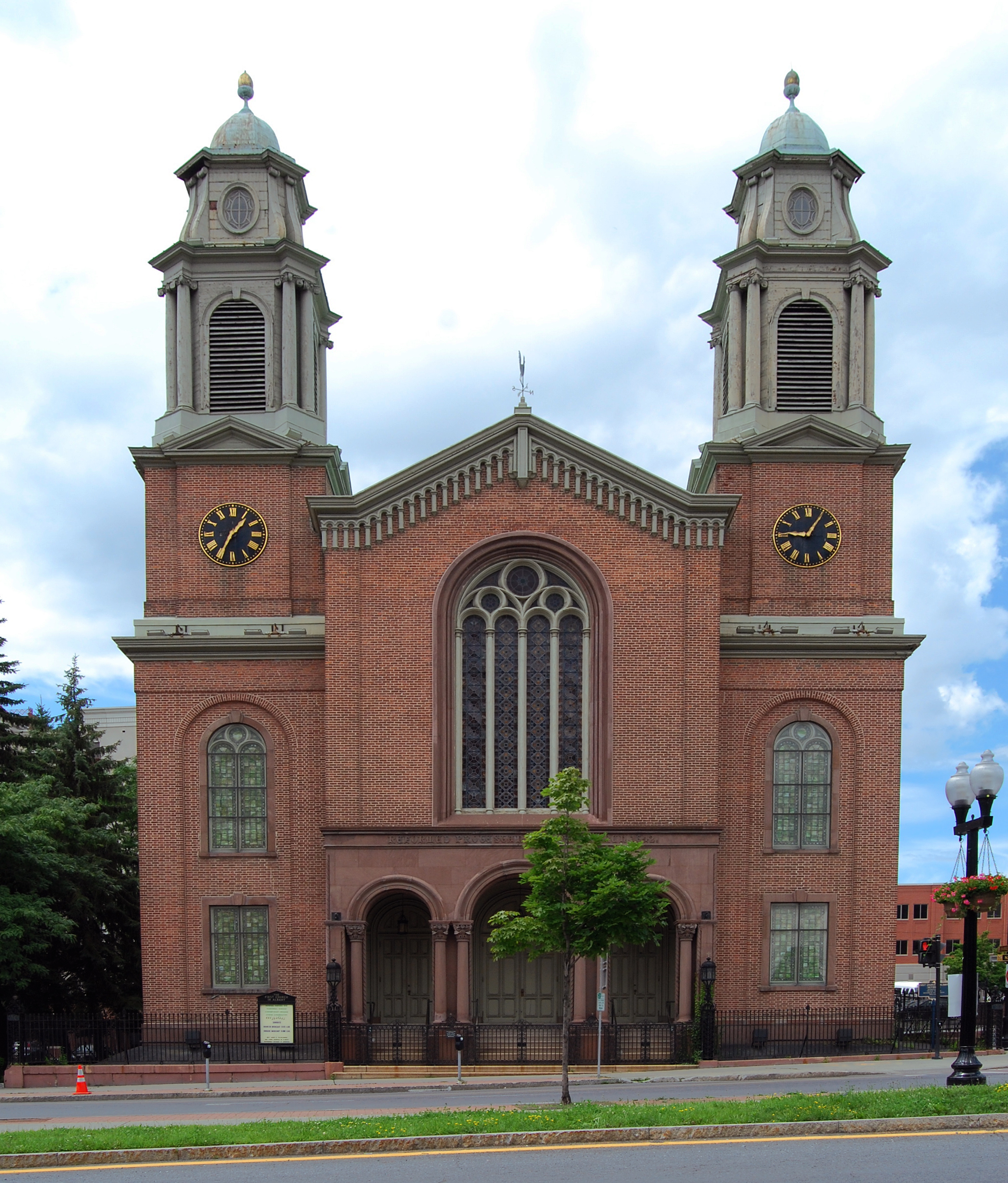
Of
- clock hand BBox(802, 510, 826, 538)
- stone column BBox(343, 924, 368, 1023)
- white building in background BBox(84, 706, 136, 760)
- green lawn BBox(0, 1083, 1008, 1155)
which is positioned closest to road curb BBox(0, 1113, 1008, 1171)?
green lawn BBox(0, 1083, 1008, 1155)

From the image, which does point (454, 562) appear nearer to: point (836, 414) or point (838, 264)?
point (836, 414)

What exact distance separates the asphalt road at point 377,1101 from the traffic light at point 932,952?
7.26 feet

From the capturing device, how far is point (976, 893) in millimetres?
18500

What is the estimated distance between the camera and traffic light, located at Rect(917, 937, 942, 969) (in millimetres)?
27953

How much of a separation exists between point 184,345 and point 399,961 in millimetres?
16599

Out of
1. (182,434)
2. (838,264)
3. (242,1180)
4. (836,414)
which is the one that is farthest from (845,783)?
(242,1180)

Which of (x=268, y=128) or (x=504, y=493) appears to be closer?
(x=504, y=493)

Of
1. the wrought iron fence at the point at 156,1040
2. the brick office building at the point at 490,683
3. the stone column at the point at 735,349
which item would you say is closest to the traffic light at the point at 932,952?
the brick office building at the point at 490,683

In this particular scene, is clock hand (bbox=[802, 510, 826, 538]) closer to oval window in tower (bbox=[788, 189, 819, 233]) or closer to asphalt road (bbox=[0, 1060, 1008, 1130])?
oval window in tower (bbox=[788, 189, 819, 233])

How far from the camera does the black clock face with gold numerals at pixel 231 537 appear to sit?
3347 centimetres

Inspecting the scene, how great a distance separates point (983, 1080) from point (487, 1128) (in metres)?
7.23

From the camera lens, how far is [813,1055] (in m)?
30.1

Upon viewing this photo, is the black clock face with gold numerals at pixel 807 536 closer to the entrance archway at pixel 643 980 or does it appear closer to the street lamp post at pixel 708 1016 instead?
the entrance archway at pixel 643 980

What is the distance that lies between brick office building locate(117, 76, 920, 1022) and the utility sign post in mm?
1416
